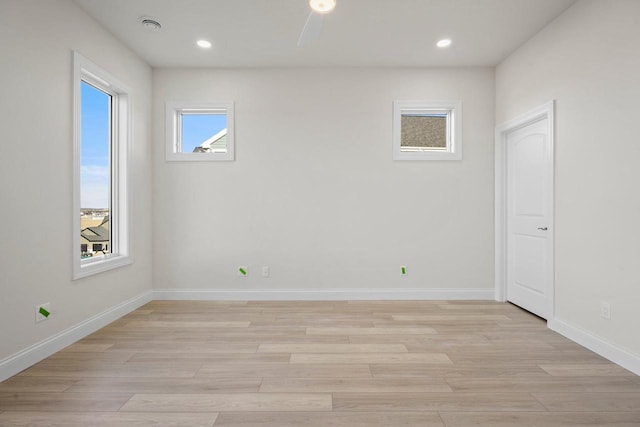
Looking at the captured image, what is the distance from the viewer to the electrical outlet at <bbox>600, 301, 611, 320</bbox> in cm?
250

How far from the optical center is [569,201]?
290 cm

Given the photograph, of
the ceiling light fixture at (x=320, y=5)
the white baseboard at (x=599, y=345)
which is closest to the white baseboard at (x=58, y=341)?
the ceiling light fixture at (x=320, y=5)

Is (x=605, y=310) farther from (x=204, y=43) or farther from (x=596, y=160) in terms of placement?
(x=204, y=43)

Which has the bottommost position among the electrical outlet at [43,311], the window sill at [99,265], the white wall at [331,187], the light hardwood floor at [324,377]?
the light hardwood floor at [324,377]

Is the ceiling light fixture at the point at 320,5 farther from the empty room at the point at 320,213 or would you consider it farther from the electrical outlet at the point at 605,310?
the electrical outlet at the point at 605,310

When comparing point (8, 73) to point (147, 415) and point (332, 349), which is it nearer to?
point (147, 415)

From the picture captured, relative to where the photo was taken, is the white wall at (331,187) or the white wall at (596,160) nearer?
the white wall at (596,160)

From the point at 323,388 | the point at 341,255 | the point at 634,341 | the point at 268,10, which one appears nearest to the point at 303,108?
the point at 268,10

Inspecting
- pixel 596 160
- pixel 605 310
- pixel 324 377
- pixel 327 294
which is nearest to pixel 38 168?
pixel 324 377

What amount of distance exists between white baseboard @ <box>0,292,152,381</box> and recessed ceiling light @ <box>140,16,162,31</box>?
2.77m

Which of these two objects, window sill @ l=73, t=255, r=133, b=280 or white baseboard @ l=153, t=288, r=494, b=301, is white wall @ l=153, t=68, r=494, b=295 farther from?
window sill @ l=73, t=255, r=133, b=280

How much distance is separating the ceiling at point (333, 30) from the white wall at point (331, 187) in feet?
0.90

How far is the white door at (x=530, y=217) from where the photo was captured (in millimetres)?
3203

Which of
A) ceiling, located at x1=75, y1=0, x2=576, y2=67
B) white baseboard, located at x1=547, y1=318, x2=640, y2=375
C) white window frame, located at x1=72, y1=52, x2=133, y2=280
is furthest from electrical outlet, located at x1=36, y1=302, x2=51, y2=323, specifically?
white baseboard, located at x1=547, y1=318, x2=640, y2=375
